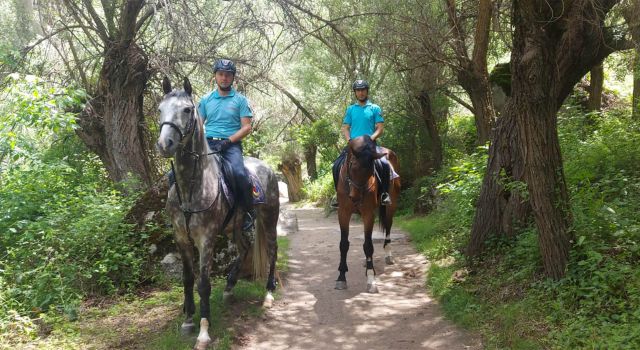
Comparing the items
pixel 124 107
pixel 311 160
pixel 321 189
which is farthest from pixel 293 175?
pixel 124 107

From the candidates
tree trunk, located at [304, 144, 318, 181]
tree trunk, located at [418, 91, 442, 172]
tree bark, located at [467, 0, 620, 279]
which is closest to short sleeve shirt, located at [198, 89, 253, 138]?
tree bark, located at [467, 0, 620, 279]

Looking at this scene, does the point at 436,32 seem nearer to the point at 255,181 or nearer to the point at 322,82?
the point at 255,181

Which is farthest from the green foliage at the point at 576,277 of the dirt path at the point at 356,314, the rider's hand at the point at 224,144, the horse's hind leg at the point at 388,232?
the rider's hand at the point at 224,144

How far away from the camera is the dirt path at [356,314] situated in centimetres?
546

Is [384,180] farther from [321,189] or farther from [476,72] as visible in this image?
[321,189]

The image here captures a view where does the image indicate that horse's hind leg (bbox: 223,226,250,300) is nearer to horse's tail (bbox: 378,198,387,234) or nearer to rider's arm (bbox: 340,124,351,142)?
rider's arm (bbox: 340,124,351,142)

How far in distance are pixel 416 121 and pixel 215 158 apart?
452 inches

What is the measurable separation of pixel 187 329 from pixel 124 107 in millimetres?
7307

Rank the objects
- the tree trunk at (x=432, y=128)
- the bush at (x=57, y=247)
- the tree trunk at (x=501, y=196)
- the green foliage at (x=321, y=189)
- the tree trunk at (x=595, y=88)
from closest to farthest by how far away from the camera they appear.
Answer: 1. the bush at (x=57, y=247)
2. the tree trunk at (x=501, y=196)
3. the tree trunk at (x=595, y=88)
4. the tree trunk at (x=432, y=128)
5. the green foliage at (x=321, y=189)

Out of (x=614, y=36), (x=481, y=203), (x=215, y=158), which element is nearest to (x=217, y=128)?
(x=215, y=158)

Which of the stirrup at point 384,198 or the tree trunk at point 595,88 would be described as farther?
the tree trunk at point 595,88

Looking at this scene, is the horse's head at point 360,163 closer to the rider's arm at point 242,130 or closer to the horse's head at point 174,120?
the rider's arm at point 242,130

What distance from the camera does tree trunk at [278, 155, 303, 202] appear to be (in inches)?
1166

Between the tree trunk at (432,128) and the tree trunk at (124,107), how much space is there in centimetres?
816
